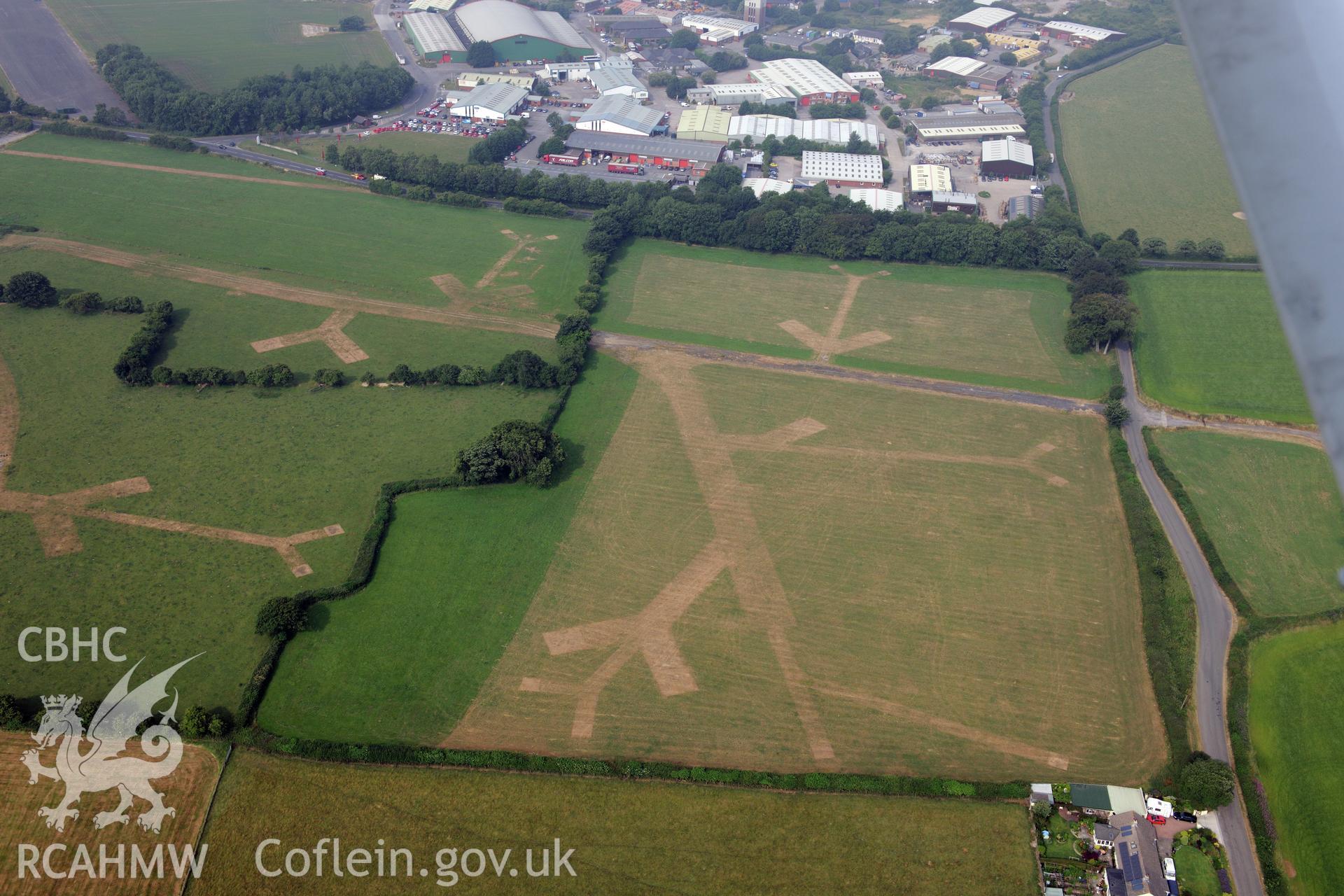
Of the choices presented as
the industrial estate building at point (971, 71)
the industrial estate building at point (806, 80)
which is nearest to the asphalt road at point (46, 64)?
the industrial estate building at point (806, 80)

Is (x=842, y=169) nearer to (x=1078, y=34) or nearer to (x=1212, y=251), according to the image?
(x=1212, y=251)

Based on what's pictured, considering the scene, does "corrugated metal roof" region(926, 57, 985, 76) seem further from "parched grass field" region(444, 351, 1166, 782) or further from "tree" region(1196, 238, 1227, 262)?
"parched grass field" region(444, 351, 1166, 782)

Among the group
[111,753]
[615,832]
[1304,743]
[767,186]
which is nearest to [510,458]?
[615,832]

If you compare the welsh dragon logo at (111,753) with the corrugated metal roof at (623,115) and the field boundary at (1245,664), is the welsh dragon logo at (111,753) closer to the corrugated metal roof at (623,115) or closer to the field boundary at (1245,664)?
Result: the field boundary at (1245,664)

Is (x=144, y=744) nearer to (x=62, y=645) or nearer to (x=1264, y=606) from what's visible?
(x=62, y=645)

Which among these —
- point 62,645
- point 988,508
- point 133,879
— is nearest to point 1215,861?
point 988,508
